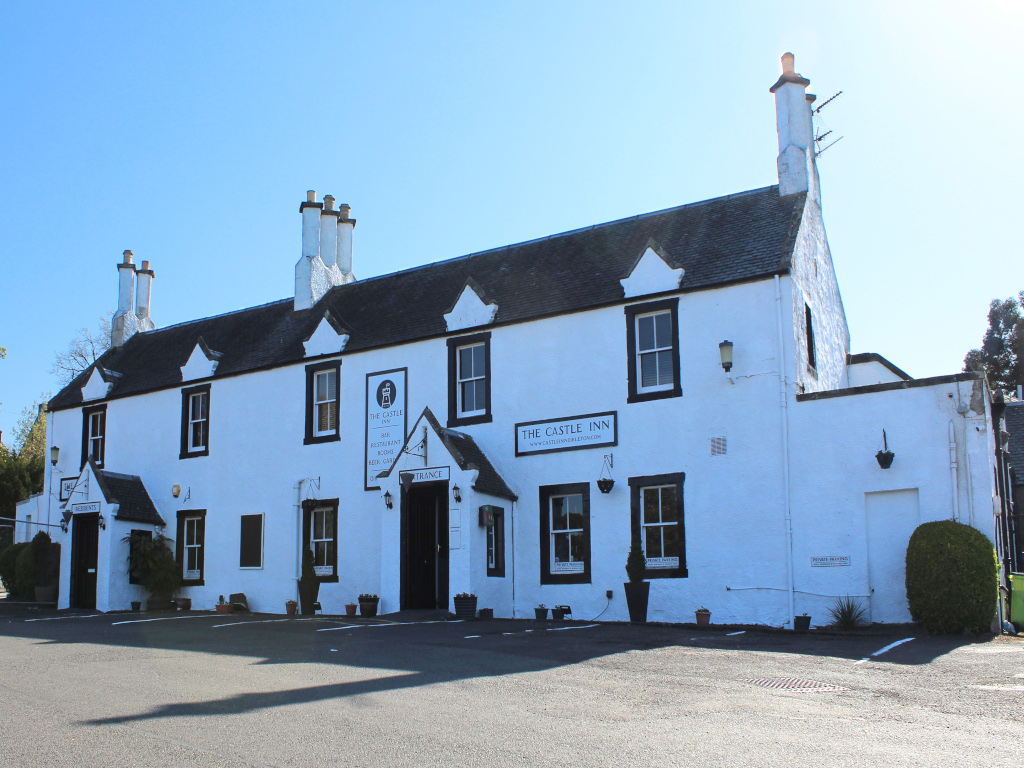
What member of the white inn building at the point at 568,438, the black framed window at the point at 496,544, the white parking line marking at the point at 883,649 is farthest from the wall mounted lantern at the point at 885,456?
the black framed window at the point at 496,544

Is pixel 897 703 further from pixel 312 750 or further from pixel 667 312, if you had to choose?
pixel 667 312

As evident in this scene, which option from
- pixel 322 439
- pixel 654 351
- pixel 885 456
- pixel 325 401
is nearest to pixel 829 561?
pixel 885 456

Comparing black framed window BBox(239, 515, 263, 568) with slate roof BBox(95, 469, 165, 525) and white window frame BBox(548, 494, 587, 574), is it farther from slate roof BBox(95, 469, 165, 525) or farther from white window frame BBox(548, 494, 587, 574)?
white window frame BBox(548, 494, 587, 574)

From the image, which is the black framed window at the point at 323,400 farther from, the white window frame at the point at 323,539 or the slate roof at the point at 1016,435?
the slate roof at the point at 1016,435

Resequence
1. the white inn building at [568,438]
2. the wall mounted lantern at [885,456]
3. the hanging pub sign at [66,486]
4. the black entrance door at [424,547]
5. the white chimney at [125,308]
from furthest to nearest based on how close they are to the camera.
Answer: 1. the white chimney at [125,308]
2. the hanging pub sign at [66,486]
3. the black entrance door at [424,547]
4. the white inn building at [568,438]
5. the wall mounted lantern at [885,456]

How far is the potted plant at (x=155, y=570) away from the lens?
24.5m

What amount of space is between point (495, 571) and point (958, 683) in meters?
11.0

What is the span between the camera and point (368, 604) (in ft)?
A: 67.2

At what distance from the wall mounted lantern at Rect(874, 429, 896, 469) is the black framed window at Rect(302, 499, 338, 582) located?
12378 mm

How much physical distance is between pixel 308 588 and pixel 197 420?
6.63 meters

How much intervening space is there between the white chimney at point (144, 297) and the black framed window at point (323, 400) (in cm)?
1071

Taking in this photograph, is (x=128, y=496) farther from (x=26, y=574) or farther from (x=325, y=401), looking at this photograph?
(x=325, y=401)

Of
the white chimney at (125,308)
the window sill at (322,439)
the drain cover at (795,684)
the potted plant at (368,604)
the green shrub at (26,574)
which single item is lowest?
the drain cover at (795,684)

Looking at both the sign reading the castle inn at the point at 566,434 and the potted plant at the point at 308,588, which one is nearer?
the sign reading the castle inn at the point at 566,434
